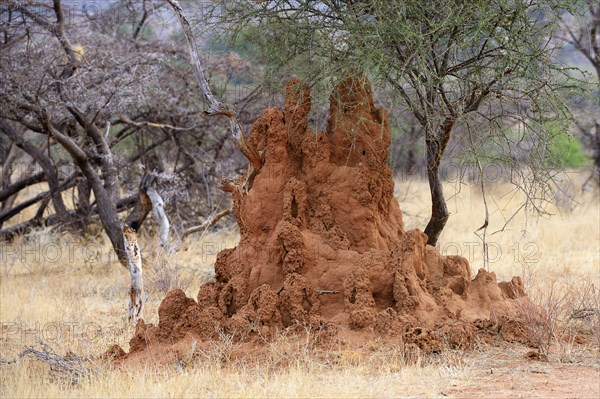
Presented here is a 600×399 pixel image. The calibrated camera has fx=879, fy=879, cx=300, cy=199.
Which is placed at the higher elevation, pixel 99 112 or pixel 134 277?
pixel 99 112

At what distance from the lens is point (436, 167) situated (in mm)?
7863

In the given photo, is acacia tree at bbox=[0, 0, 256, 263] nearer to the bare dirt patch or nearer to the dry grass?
the dry grass

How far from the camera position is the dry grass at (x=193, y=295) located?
553 centimetres

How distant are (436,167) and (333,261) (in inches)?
62.3

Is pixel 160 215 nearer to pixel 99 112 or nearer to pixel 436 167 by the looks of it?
pixel 99 112

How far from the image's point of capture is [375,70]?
7.29 meters

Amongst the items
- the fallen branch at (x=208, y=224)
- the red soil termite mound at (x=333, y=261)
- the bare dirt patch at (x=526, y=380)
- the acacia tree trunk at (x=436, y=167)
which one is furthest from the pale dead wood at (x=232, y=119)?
the fallen branch at (x=208, y=224)

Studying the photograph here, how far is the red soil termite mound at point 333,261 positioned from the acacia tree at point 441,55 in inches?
15.0

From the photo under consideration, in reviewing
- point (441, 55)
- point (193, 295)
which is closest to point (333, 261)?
point (441, 55)

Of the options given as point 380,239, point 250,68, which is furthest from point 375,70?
point 250,68

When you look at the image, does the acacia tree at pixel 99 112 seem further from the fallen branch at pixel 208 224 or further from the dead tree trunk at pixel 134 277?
the dead tree trunk at pixel 134 277

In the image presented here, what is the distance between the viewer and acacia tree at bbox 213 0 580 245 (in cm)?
707

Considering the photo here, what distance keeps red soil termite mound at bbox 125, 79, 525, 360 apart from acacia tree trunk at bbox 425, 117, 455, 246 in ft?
1.87

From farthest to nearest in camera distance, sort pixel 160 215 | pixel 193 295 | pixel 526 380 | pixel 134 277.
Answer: pixel 160 215 < pixel 193 295 < pixel 134 277 < pixel 526 380
